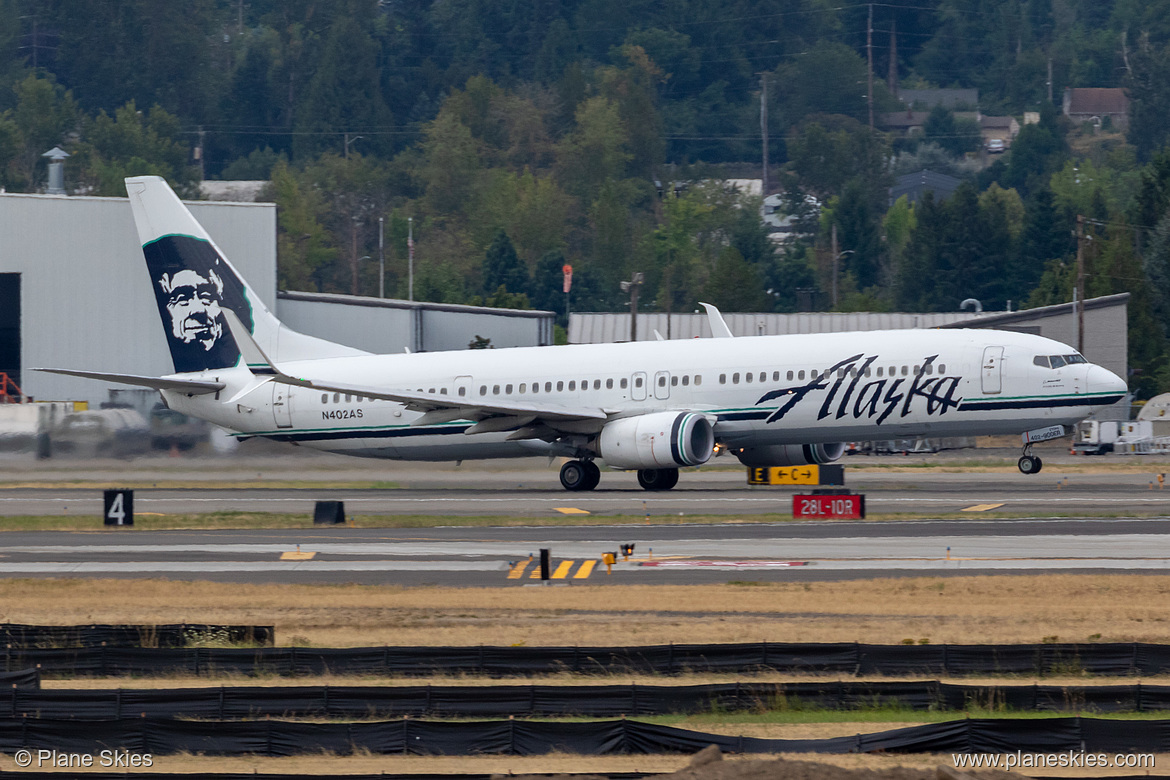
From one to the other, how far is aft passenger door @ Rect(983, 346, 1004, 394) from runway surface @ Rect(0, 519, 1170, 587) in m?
6.91

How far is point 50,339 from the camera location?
2835 inches

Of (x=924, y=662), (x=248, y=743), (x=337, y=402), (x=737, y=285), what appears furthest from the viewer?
(x=737, y=285)

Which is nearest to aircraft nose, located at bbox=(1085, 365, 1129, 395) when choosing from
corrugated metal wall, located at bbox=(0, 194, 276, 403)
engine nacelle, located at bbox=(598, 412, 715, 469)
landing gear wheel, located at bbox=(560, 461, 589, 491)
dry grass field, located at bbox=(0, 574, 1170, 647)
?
engine nacelle, located at bbox=(598, 412, 715, 469)

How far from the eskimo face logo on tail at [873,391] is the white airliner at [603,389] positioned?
4 cm

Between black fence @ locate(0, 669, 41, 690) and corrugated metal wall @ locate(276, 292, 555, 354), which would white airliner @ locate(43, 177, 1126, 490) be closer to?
black fence @ locate(0, 669, 41, 690)

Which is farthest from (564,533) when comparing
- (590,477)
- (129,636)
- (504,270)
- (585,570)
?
(504,270)

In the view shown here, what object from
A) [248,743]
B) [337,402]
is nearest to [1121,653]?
[248,743]

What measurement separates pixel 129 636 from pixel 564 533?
1540 cm

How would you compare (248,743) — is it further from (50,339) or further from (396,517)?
(50,339)

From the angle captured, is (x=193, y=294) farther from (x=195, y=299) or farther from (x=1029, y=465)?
(x=1029, y=465)

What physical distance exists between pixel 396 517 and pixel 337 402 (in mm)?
9104

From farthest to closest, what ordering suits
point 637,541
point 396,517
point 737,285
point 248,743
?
point 737,285 < point 396,517 < point 637,541 < point 248,743

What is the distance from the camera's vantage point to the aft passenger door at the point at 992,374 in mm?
42250

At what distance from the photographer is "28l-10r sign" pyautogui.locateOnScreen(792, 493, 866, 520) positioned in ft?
123
